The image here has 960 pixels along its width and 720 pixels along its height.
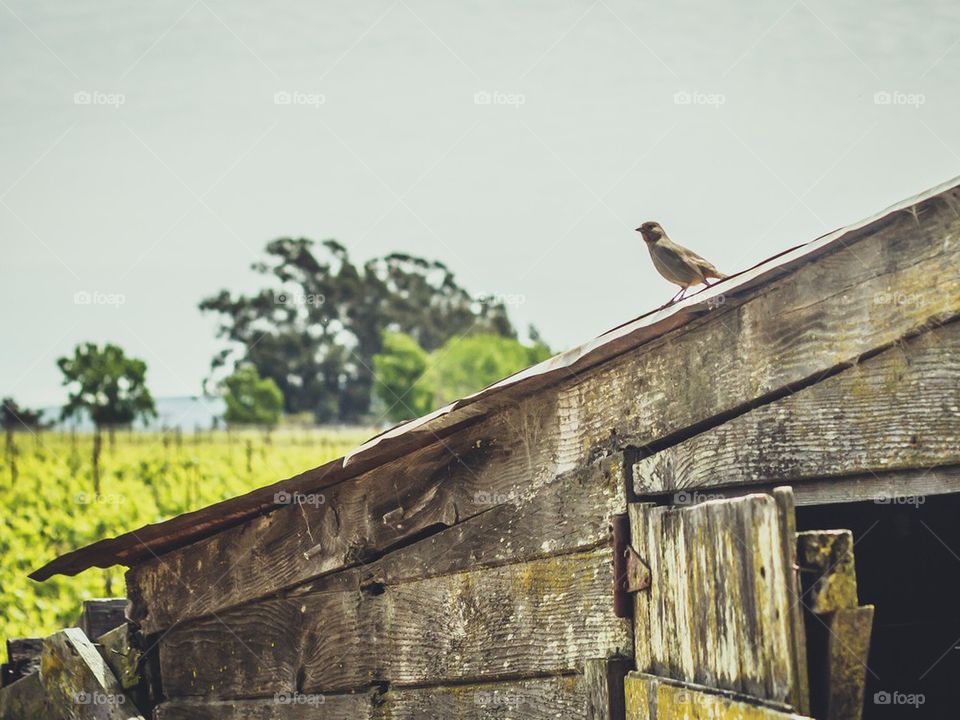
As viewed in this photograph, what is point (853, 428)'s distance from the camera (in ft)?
10.4

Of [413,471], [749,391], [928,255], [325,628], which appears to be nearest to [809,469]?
[749,391]

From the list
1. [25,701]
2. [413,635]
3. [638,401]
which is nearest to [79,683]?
[25,701]

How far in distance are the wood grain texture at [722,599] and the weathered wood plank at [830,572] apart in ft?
0.19

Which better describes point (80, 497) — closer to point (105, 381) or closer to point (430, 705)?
point (430, 705)

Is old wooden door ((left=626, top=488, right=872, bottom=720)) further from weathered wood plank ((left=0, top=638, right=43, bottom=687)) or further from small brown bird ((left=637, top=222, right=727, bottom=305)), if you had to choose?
weathered wood plank ((left=0, top=638, right=43, bottom=687))

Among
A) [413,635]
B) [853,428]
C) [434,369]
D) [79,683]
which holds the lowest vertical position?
[79,683]

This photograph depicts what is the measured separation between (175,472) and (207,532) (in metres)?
13.5

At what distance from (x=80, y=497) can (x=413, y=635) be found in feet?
37.6

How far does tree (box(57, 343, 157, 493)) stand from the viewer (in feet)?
98.8

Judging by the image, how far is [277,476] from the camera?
19656mm

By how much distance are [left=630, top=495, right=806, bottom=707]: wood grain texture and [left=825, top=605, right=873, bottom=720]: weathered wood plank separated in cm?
9

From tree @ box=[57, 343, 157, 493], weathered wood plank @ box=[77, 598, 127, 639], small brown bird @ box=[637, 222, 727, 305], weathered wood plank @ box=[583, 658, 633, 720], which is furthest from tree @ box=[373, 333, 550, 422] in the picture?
weathered wood plank @ box=[583, 658, 633, 720]

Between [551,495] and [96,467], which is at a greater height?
[96,467]

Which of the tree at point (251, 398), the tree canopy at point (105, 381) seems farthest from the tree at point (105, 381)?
the tree at point (251, 398)
